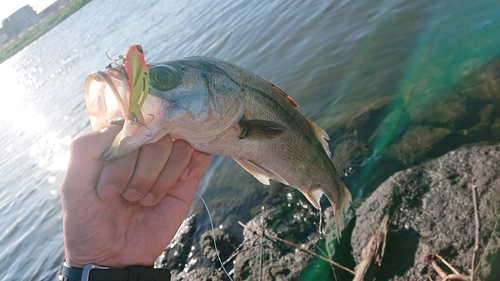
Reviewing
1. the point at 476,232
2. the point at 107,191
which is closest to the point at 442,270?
the point at 476,232

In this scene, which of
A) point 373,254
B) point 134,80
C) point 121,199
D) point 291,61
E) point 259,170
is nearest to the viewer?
point 134,80

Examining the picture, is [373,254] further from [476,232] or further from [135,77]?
[135,77]

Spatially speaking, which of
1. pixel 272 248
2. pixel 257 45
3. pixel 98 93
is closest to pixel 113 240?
pixel 98 93

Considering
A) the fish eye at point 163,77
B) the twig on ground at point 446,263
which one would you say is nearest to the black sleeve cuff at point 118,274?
the fish eye at point 163,77

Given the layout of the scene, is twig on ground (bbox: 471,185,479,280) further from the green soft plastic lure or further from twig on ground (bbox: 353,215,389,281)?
the green soft plastic lure

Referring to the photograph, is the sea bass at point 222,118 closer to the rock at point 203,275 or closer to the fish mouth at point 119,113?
the fish mouth at point 119,113
